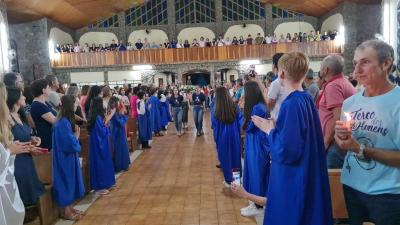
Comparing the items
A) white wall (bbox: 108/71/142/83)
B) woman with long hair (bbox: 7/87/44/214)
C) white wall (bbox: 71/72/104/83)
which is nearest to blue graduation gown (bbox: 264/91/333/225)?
woman with long hair (bbox: 7/87/44/214)

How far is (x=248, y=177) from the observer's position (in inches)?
199

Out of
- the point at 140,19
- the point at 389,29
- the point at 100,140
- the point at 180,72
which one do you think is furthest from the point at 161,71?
the point at 100,140

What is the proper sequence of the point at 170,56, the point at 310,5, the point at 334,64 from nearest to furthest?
the point at 334,64 < the point at 310,5 < the point at 170,56

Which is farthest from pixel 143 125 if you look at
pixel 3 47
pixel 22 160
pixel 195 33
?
pixel 195 33

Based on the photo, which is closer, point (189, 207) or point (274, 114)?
point (274, 114)

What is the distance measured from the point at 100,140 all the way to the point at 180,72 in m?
20.5

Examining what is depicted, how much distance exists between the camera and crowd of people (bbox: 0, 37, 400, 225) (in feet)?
7.20

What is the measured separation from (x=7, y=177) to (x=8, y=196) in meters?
0.16

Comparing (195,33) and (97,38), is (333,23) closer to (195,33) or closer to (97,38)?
(195,33)

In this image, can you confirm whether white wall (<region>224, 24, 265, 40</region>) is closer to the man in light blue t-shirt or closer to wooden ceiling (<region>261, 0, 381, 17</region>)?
wooden ceiling (<region>261, 0, 381, 17</region>)

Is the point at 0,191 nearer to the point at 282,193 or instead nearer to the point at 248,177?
the point at 282,193

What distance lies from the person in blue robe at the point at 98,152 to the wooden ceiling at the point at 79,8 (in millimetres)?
13391

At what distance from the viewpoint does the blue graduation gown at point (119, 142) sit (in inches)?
298

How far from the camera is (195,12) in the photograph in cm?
3034
